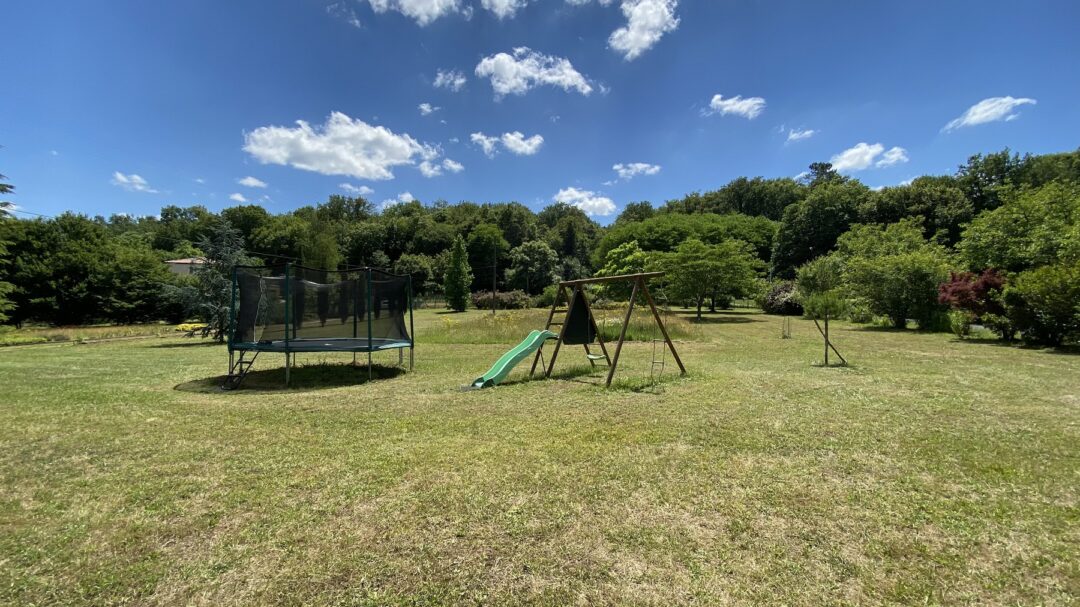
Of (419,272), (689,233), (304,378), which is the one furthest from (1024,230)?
(419,272)

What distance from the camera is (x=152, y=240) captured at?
65812 millimetres

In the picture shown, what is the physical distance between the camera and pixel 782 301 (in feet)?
114

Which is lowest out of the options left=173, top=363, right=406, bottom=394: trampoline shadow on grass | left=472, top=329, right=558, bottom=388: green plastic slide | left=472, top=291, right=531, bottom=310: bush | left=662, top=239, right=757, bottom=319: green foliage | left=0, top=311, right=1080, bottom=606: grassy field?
left=0, top=311, right=1080, bottom=606: grassy field

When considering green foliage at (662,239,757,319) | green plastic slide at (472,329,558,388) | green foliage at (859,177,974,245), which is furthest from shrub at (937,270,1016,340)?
green foliage at (859,177,974,245)

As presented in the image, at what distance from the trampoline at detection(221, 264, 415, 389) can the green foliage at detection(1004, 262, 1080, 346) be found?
51.9 ft

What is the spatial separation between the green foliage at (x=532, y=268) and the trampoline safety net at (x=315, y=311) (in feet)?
174

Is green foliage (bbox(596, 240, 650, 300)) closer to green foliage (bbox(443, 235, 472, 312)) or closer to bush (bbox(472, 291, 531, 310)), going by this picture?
bush (bbox(472, 291, 531, 310))

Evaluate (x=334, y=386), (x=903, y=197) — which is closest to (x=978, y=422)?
(x=334, y=386)

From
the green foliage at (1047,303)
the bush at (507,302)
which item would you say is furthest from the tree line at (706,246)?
the bush at (507,302)

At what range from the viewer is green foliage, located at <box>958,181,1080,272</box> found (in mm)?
14078

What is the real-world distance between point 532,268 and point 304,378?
5383cm

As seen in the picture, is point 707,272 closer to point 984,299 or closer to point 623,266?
point 623,266

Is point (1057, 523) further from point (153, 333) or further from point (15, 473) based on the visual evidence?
point (153, 333)

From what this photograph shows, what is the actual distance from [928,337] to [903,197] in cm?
4266
